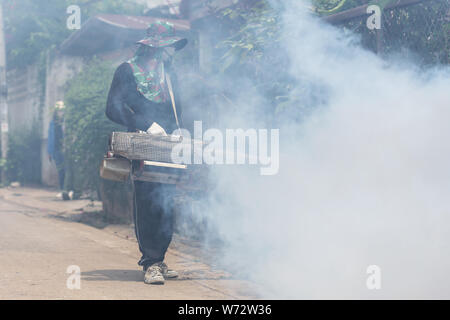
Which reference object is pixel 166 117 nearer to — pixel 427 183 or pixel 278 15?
pixel 278 15

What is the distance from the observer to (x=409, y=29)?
5.61m

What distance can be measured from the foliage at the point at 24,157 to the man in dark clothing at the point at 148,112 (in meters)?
12.9

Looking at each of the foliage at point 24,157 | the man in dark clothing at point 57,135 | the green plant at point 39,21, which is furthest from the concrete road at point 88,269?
the green plant at point 39,21

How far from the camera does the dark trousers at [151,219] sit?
5.68 metres

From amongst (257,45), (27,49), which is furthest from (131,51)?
(257,45)

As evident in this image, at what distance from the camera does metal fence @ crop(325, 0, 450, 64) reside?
529 centimetres

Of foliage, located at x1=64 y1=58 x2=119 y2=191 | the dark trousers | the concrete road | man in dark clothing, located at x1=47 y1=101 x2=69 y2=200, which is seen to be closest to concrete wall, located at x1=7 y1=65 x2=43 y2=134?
man in dark clothing, located at x1=47 y1=101 x2=69 y2=200

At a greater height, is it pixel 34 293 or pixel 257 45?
pixel 257 45

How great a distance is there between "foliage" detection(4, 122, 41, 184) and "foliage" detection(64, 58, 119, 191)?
785cm

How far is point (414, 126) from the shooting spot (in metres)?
5.13

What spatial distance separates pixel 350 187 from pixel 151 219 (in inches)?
67.6

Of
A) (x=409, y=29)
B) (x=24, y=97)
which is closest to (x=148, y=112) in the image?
(x=409, y=29)
